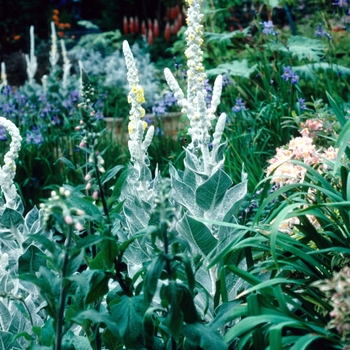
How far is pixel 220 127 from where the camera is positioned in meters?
2.14

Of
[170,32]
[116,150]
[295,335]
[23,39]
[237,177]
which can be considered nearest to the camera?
[295,335]

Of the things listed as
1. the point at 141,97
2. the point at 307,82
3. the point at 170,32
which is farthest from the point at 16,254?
the point at 170,32

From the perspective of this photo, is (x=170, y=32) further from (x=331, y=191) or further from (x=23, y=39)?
(x=331, y=191)

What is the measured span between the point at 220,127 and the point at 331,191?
454 mm

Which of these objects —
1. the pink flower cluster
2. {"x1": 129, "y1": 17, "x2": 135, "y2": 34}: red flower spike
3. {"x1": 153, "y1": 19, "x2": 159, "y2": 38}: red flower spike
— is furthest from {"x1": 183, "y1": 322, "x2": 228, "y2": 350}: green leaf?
{"x1": 129, "y1": 17, "x2": 135, "y2": 34}: red flower spike

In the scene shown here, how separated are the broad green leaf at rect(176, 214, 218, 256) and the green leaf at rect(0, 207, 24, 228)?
0.62 metres

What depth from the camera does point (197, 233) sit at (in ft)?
6.53

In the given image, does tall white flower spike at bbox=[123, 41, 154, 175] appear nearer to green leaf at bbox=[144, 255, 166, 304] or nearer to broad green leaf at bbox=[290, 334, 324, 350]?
green leaf at bbox=[144, 255, 166, 304]

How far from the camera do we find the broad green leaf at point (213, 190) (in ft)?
6.70

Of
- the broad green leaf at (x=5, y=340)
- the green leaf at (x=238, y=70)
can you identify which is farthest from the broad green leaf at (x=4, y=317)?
the green leaf at (x=238, y=70)

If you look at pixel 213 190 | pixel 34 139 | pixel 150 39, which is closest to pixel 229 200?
pixel 213 190

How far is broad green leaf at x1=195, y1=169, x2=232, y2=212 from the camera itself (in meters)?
2.04

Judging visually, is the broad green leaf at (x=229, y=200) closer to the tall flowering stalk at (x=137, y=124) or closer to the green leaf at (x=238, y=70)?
the tall flowering stalk at (x=137, y=124)

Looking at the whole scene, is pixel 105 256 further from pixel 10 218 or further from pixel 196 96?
pixel 196 96
